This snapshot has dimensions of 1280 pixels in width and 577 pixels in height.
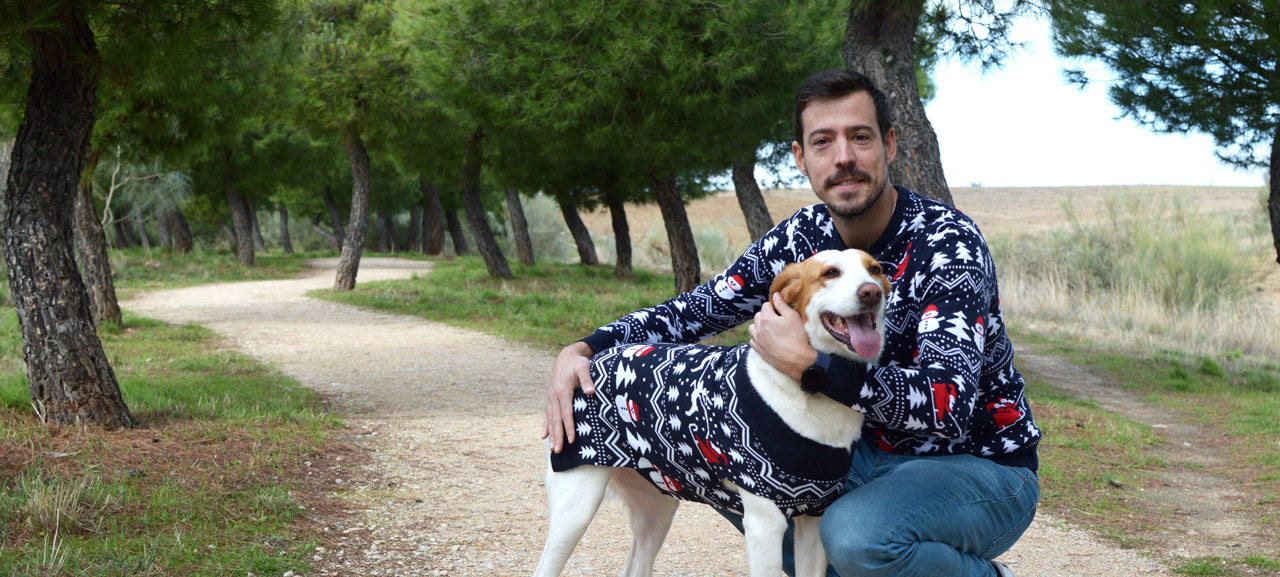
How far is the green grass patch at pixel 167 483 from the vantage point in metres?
4.13

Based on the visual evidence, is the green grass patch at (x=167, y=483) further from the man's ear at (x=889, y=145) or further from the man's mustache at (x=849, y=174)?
the man's ear at (x=889, y=145)

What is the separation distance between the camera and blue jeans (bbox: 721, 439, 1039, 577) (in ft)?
8.80

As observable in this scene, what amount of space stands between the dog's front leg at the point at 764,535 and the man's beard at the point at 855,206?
90cm

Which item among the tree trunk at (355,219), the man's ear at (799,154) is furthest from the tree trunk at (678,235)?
the man's ear at (799,154)

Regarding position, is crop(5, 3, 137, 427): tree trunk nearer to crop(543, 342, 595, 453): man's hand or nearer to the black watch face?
crop(543, 342, 595, 453): man's hand

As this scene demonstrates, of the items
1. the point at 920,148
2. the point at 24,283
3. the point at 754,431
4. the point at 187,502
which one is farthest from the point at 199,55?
the point at 754,431

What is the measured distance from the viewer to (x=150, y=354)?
1031 centimetres

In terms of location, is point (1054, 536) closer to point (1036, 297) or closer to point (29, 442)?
point (29, 442)

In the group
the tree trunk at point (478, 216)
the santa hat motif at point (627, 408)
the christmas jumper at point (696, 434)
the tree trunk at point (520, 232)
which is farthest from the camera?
the tree trunk at point (520, 232)

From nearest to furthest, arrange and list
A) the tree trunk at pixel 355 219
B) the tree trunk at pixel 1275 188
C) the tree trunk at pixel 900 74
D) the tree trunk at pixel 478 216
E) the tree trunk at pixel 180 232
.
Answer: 1. the tree trunk at pixel 900 74
2. the tree trunk at pixel 1275 188
3. the tree trunk at pixel 355 219
4. the tree trunk at pixel 478 216
5. the tree trunk at pixel 180 232

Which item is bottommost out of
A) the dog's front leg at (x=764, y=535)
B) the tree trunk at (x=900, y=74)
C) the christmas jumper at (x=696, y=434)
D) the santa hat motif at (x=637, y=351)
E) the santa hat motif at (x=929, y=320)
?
the dog's front leg at (x=764, y=535)

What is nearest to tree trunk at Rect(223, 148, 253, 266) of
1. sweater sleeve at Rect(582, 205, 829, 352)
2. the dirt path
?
the dirt path

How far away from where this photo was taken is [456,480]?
5.90m

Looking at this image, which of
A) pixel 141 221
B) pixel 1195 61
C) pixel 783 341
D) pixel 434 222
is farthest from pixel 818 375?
pixel 141 221
